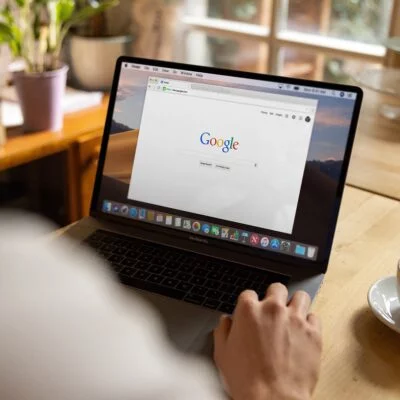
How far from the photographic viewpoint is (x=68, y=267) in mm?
483

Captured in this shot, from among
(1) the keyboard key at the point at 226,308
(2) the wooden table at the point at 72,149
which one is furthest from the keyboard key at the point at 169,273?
(2) the wooden table at the point at 72,149

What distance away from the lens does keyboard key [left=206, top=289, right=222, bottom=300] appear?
85 cm

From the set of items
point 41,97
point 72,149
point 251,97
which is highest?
point 251,97

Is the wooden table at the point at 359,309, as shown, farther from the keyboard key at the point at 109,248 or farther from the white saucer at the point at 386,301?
the keyboard key at the point at 109,248

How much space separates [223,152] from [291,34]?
1085mm

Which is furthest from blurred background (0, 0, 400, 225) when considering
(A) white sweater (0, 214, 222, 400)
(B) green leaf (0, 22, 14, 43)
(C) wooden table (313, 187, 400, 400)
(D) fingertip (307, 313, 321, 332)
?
(A) white sweater (0, 214, 222, 400)

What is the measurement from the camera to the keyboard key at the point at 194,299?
848 mm

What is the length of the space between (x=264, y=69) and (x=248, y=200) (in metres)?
1.13

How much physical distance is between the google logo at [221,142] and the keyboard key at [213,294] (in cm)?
22

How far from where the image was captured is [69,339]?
450 mm

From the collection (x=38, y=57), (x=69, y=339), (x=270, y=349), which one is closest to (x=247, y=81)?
(x=270, y=349)

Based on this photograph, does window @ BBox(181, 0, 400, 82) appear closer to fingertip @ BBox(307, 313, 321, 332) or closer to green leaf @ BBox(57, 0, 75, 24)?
green leaf @ BBox(57, 0, 75, 24)

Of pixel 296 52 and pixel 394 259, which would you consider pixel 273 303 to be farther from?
pixel 296 52

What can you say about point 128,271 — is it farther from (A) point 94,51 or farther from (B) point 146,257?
(A) point 94,51
